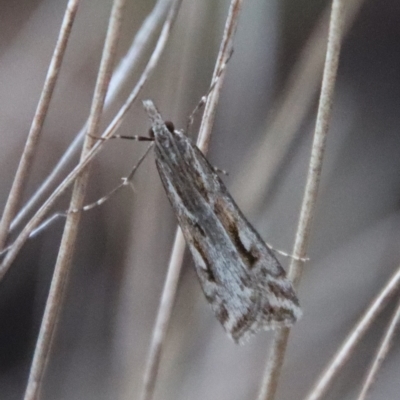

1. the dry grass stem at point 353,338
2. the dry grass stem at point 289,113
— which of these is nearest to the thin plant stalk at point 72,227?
the dry grass stem at point 289,113

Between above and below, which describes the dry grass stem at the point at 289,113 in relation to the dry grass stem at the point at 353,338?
above

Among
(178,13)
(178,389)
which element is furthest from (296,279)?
(178,13)

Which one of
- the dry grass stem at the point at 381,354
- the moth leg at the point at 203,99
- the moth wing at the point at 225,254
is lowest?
the dry grass stem at the point at 381,354

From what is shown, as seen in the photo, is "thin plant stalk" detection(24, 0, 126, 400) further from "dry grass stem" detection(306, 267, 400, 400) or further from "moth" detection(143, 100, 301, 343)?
"dry grass stem" detection(306, 267, 400, 400)

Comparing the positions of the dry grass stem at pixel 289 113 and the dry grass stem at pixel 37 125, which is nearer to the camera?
the dry grass stem at pixel 37 125

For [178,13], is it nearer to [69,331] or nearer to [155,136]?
[155,136]

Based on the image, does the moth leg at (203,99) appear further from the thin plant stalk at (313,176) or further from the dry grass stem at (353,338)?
the dry grass stem at (353,338)

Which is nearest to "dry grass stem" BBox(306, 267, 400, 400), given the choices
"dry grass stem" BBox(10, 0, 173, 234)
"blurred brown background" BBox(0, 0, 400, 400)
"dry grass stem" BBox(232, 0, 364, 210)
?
"blurred brown background" BBox(0, 0, 400, 400)
